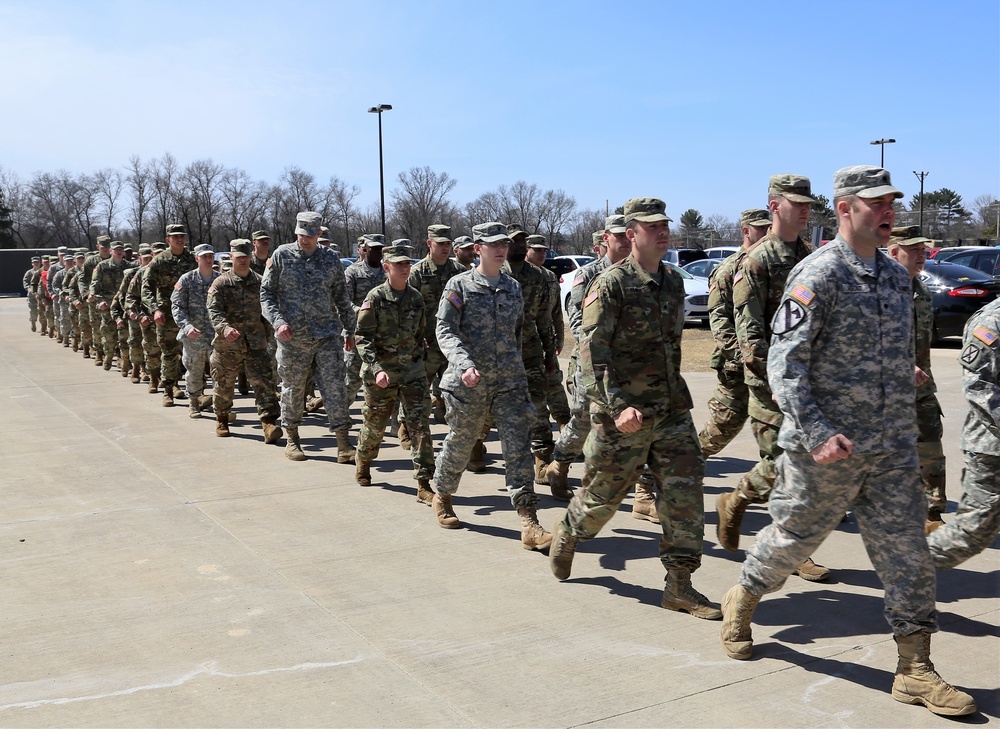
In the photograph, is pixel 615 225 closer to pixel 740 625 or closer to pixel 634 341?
pixel 634 341

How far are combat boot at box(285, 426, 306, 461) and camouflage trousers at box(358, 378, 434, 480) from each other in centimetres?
136

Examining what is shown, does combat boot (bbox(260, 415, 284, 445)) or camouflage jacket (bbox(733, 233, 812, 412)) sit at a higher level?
camouflage jacket (bbox(733, 233, 812, 412))

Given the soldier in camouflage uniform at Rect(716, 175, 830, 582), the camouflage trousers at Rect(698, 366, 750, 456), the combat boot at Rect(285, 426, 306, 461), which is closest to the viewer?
the soldier in camouflage uniform at Rect(716, 175, 830, 582)

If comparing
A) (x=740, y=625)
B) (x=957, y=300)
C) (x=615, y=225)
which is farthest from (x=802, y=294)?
(x=957, y=300)

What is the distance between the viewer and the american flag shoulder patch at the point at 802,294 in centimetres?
385

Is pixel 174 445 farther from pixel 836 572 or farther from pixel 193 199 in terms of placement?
pixel 193 199

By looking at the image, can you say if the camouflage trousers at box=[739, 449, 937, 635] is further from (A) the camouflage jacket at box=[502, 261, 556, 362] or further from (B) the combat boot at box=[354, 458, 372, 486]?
(B) the combat boot at box=[354, 458, 372, 486]

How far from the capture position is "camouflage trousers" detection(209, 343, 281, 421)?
1002cm

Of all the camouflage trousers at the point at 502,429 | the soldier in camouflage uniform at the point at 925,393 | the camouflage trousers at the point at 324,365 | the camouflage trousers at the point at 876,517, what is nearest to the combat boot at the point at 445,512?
the camouflage trousers at the point at 502,429

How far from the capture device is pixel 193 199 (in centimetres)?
6844

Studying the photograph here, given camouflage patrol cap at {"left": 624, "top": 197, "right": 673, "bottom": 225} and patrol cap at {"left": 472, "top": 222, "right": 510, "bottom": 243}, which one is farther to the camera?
patrol cap at {"left": 472, "top": 222, "right": 510, "bottom": 243}

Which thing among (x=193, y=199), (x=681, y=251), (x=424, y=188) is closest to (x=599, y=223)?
(x=424, y=188)

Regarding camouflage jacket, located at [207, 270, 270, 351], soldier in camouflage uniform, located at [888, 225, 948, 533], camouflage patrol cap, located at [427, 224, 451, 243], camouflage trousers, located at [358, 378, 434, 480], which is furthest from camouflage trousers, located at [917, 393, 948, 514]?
camouflage jacket, located at [207, 270, 270, 351]

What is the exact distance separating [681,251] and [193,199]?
4904cm
